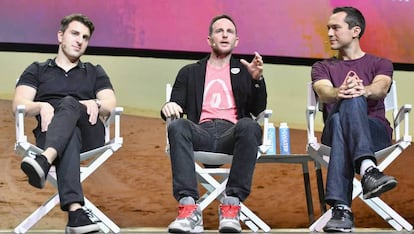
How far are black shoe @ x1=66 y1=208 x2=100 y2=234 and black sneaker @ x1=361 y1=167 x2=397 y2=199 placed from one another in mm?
1035

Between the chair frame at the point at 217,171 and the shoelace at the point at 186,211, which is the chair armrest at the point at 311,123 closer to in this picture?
the chair frame at the point at 217,171

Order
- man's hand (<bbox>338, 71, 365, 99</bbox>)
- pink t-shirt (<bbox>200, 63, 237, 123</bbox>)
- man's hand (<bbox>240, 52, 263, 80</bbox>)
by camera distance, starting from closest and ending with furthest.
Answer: man's hand (<bbox>338, 71, 365, 99</bbox>) < man's hand (<bbox>240, 52, 263, 80</bbox>) < pink t-shirt (<bbox>200, 63, 237, 123</bbox>)

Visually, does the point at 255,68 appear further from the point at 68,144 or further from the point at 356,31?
the point at 68,144

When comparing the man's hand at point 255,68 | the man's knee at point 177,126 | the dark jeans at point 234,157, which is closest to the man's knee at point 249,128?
the dark jeans at point 234,157

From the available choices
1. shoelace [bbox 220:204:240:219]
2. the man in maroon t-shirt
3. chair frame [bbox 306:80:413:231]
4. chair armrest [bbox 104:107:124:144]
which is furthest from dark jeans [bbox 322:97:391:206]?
chair armrest [bbox 104:107:124:144]

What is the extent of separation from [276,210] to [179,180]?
1.50m

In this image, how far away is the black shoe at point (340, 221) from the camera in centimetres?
260

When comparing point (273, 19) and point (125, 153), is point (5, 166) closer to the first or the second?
point (125, 153)

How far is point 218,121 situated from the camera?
3.21 m

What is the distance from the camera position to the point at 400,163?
4129mm

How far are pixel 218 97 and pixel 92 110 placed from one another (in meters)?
0.64

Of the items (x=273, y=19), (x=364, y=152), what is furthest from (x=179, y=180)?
(x=273, y=19)

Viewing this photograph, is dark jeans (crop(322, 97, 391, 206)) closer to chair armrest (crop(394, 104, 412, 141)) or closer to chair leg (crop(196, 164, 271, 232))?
chair armrest (crop(394, 104, 412, 141))

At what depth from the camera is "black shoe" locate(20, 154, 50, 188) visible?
8.44 ft
